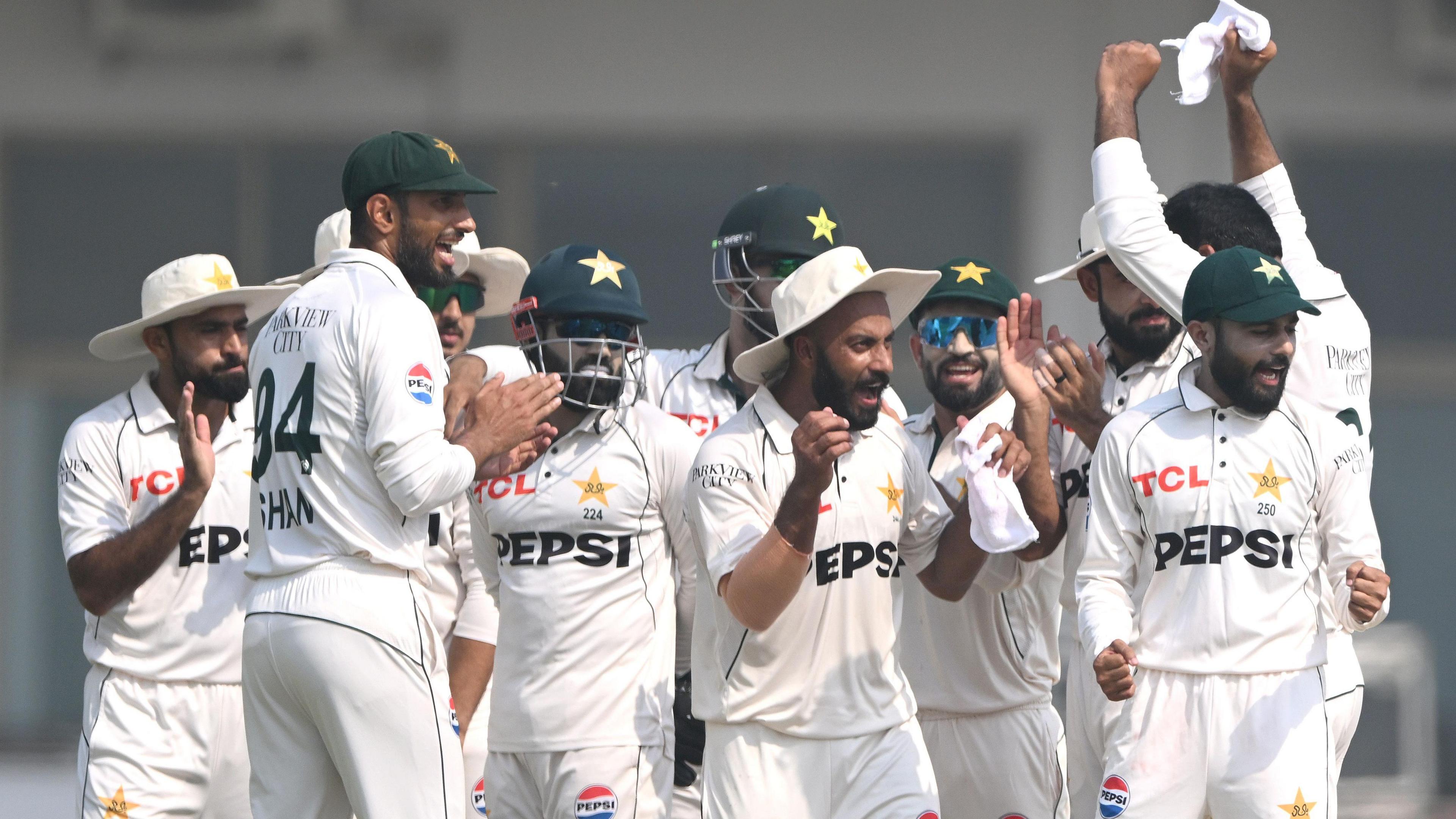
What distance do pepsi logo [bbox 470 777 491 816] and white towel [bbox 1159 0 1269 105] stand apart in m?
2.58


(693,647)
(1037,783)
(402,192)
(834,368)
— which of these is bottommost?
(1037,783)

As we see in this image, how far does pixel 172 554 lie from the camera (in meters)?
4.74

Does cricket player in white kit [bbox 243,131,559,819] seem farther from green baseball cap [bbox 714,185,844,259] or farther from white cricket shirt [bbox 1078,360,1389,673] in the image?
white cricket shirt [bbox 1078,360,1389,673]

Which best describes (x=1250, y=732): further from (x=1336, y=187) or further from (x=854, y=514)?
(x=1336, y=187)

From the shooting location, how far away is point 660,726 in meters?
4.53

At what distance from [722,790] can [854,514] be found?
0.67m

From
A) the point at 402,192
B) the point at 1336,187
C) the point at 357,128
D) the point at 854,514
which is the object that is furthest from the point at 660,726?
the point at 1336,187

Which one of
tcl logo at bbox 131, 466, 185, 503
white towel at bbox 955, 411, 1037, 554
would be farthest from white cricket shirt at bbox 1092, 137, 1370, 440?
tcl logo at bbox 131, 466, 185, 503

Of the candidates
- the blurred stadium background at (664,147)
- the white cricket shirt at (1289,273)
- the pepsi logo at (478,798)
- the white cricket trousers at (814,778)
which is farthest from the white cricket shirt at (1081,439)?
the blurred stadium background at (664,147)

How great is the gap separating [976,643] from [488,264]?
1.93 meters

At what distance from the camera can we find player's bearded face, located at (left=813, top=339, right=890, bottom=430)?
166 inches

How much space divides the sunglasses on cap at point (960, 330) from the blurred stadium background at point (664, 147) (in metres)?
4.64

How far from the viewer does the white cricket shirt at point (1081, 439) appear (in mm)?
4582

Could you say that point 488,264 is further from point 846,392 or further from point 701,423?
point 846,392
